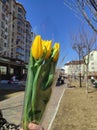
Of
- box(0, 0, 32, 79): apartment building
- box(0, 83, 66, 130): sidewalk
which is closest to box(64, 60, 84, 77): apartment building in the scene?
box(0, 0, 32, 79): apartment building

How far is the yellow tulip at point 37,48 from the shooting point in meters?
1.20

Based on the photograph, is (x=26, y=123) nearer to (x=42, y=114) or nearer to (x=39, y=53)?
(x=42, y=114)

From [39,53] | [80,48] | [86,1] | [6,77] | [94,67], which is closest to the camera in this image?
[39,53]

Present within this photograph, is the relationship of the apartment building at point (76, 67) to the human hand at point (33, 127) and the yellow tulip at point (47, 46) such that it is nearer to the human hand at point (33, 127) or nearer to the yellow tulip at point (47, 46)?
the yellow tulip at point (47, 46)

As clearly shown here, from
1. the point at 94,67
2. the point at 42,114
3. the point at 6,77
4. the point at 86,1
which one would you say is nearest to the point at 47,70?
the point at 42,114

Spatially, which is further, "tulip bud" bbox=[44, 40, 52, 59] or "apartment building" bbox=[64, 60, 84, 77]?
"apartment building" bbox=[64, 60, 84, 77]

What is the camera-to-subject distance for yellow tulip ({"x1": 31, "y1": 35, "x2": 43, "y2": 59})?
120 cm

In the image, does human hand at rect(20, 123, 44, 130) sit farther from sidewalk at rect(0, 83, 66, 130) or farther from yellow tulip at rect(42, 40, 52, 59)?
yellow tulip at rect(42, 40, 52, 59)

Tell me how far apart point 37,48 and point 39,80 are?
0.17 metres

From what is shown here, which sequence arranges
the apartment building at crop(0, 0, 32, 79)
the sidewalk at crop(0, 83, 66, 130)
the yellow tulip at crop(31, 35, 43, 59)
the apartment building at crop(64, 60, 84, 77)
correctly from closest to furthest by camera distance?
the yellow tulip at crop(31, 35, 43, 59) → the sidewalk at crop(0, 83, 66, 130) → the apartment building at crop(0, 0, 32, 79) → the apartment building at crop(64, 60, 84, 77)

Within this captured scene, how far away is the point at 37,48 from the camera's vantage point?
1.21m

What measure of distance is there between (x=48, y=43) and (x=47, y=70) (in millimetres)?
148

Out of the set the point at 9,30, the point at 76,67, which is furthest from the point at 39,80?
the point at 76,67

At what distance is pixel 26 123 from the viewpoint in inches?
49.6
